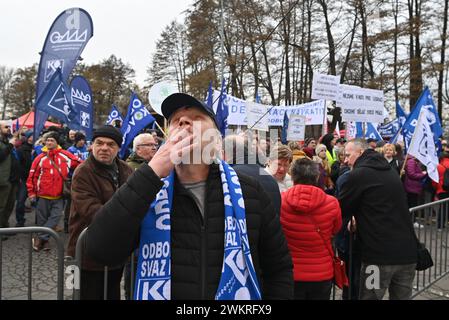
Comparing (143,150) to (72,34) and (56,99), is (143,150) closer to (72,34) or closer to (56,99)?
(56,99)

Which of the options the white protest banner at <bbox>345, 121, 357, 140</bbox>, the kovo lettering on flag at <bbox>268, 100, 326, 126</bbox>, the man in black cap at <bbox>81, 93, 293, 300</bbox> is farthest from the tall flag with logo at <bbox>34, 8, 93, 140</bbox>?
the white protest banner at <bbox>345, 121, 357, 140</bbox>

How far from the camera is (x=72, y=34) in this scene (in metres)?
6.46

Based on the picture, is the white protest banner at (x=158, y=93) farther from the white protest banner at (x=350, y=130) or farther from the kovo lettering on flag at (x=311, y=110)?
the white protest banner at (x=350, y=130)

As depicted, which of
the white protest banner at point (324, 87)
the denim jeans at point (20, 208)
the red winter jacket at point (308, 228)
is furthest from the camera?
the white protest banner at point (324, 87)

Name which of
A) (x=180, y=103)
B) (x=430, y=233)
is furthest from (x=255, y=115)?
(x=180, y=103)

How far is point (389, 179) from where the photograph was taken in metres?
3.27

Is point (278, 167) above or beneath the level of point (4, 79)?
beneath

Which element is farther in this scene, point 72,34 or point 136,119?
point 136,119

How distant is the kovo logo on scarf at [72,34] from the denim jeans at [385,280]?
18.3ft

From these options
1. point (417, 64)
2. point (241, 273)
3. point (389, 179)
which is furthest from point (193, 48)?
point (241, 273)

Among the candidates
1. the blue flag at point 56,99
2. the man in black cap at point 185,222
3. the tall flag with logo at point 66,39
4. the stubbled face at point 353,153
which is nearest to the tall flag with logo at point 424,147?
the stubbled face at point 353,153

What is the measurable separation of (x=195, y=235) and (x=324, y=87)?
7904 millimetres

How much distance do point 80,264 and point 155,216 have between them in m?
0.97

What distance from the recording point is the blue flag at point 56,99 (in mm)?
5957
